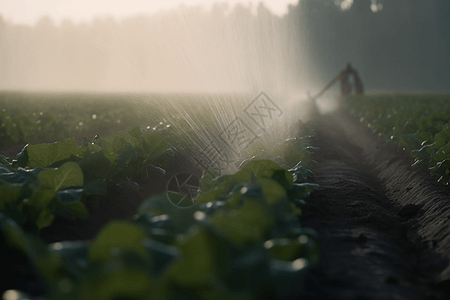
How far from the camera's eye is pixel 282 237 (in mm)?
1759

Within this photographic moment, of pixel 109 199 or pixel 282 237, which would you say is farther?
pixel 109 199

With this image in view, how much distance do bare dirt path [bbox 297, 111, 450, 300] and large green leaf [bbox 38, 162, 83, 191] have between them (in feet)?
5.19

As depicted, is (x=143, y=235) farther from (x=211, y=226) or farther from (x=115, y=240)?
(x=211, y=226)

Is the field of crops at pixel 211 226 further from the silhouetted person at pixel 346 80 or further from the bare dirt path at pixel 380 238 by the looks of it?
the silhouetted person at pixel 346 80

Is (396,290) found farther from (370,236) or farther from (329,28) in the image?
(329,28)

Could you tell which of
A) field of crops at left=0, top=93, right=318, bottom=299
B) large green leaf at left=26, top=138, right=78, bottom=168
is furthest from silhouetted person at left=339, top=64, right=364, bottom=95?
large green leaf at left=26, top=138, right=78, bottom=168

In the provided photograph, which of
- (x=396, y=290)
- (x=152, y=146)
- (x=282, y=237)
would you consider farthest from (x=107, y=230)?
(x=152, y=146)

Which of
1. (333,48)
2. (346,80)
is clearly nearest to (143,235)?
(346,80)

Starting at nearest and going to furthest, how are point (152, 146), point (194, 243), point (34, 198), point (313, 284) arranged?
1. point (194, 243)
2. point (313, 284)
3. point (34, 198)
4. point (152, 146)

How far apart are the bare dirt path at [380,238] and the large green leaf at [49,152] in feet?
6.44

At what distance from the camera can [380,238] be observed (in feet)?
9.02

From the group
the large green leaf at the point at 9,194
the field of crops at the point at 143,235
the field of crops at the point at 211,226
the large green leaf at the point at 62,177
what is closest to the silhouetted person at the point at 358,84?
the field of crops at the point at 211,226

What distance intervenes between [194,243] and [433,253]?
2.12 meters

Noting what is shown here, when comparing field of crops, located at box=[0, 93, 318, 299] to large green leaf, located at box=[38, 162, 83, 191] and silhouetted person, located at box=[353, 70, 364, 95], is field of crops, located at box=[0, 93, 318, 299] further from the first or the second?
silhouetted person, located at box=[353, 70, 364, 95]
